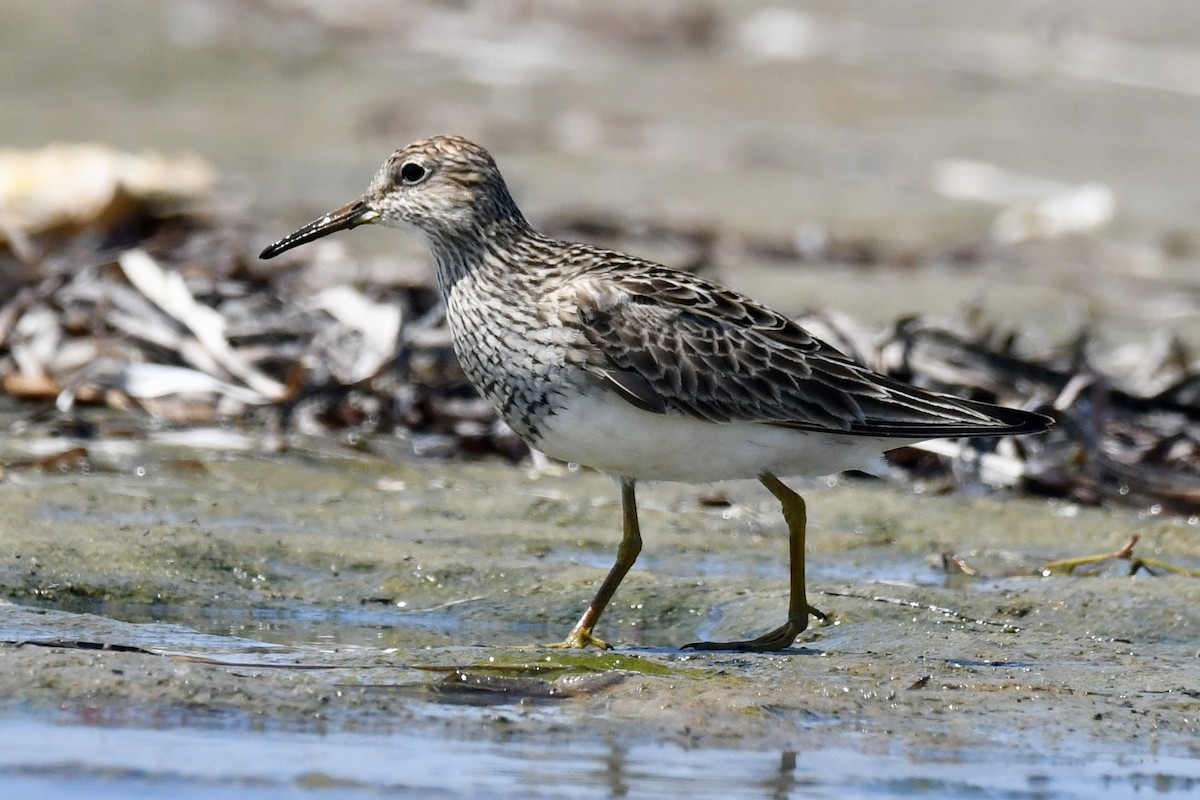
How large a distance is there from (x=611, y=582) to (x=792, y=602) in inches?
19.2

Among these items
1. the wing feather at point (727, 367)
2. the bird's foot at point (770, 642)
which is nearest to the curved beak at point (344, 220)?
the wing feather at point (727, 367)

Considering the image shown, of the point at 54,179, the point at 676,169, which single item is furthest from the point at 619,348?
the point at 676,169

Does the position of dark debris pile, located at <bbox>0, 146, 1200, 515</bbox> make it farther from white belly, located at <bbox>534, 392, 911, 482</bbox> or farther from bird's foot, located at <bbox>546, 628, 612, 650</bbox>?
bird's foot, located at <bbox>546, 628, 612, 650</bbox>

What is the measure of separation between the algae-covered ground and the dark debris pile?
316mm

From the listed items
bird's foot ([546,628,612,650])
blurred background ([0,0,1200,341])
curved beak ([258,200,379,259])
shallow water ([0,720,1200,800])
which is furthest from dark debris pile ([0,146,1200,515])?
shallow water ([0,720,1200,800])

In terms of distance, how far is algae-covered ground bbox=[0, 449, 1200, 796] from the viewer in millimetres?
3992

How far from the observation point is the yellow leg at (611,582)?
16.0 feet

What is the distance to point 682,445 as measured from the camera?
515 cm

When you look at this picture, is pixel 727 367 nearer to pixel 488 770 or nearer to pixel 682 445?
pixel 682 445

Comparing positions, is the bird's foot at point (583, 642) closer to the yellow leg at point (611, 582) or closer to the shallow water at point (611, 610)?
the yellow leg at point (611, 582)

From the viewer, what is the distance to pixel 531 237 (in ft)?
18.7

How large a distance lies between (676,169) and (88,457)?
277 inches

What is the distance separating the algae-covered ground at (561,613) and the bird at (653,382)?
0.34 m

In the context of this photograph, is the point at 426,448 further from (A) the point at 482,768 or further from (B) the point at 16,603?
(A) the point at 482,768
